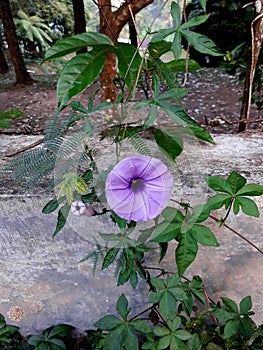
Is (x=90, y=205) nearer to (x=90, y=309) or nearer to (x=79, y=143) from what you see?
(x=79, y=143)

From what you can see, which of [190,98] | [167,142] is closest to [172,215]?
[167,142]

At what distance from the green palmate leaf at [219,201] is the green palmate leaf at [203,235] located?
50 millimetres

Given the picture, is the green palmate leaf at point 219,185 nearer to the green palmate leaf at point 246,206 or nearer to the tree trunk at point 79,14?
the green palmate leaf at point 246,206

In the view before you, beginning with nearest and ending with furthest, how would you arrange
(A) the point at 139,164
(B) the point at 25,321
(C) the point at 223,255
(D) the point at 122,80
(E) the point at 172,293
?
1. (A) the point at 139,164
2. (D) the point at 122,80
3. (E) the point at 172,293
4. (C) the point at 223,255
5. (B) the point at 25,321

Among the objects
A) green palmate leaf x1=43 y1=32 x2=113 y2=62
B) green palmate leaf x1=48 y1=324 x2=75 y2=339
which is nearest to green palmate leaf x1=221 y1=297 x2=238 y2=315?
green palmate leaf x1=48 y1=324 x2=75 y2=339

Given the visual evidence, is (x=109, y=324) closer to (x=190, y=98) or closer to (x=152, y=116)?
(x=152, y=116)

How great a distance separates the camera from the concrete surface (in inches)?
40.6

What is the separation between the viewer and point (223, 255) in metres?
1.08

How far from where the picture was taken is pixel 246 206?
2.68ft

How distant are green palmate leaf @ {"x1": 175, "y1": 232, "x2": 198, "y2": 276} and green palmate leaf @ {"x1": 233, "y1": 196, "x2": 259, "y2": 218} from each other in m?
0.10

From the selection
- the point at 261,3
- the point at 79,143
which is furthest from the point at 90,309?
the point at 261,3

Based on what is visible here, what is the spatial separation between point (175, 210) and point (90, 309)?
1.69ft

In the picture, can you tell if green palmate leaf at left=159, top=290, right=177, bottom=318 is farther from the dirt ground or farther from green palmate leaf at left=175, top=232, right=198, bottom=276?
Answer: the dirt ground

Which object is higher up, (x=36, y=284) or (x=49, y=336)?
(x=36, y=284)
